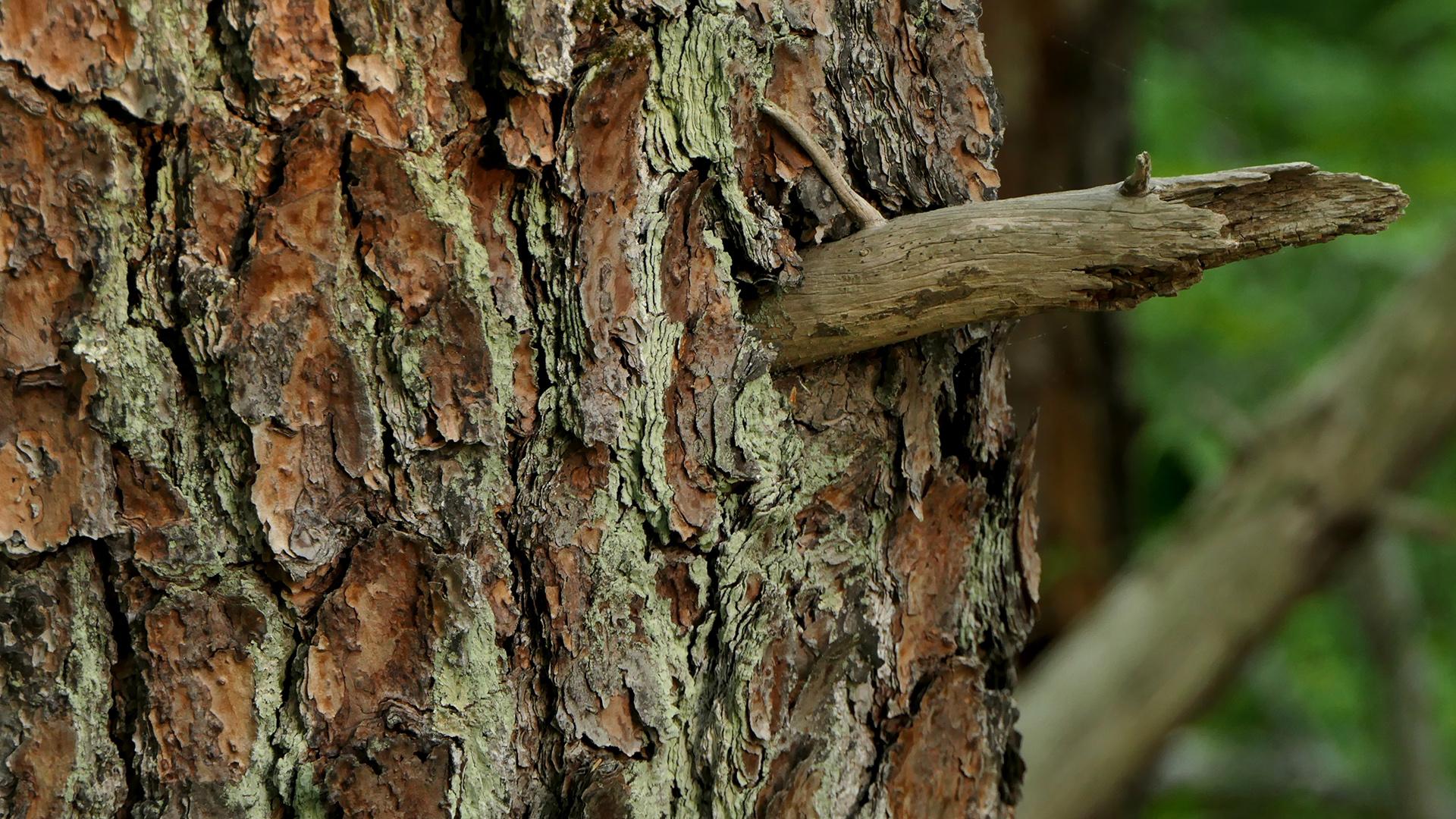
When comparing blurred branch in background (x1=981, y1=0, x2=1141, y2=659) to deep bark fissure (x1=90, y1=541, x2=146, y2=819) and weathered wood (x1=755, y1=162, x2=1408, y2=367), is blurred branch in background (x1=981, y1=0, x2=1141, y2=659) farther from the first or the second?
deep bark fissure (x1=90, y1=541, x2=146, y2=819)

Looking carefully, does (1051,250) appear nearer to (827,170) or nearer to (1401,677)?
(827,170)

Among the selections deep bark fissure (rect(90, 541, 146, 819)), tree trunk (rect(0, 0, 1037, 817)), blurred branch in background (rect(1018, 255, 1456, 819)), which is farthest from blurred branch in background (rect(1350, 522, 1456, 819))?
deep bark fissure (rect(90, 541, 146, 819))

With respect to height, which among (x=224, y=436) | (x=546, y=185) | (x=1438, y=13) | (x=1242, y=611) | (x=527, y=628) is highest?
(x=1438, y=13)

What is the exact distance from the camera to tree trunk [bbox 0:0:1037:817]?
0.79m

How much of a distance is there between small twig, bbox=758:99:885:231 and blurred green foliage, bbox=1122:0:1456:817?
190cm

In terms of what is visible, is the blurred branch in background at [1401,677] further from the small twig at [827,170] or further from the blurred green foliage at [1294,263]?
the small twig at [827,170]

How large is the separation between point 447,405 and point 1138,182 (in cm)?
49

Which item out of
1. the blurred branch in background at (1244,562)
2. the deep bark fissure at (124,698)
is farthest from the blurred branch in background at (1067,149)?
the deep bark fissure at (124,698)

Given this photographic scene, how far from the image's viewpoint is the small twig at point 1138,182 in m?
0.83

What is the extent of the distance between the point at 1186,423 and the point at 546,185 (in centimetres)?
266

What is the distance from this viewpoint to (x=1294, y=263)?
3.90 metres

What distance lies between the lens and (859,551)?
41.8 inches

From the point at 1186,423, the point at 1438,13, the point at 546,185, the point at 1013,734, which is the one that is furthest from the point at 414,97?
the point at 1438,13

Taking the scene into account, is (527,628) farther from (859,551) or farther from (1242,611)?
(1242,611)
